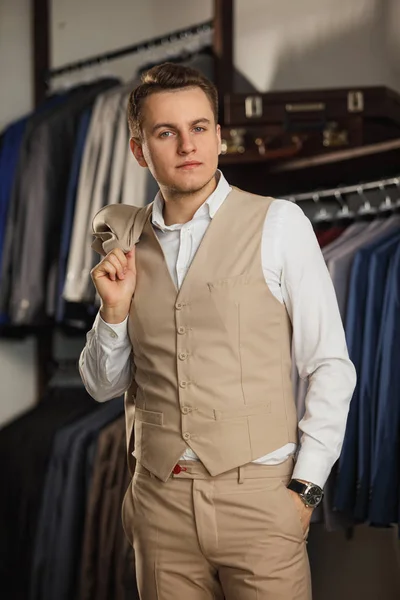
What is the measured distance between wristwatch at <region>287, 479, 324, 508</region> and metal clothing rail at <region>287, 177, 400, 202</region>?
3.45ft

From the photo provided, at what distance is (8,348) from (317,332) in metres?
2.43

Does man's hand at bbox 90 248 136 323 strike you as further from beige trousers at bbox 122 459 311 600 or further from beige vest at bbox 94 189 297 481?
beige trousers at bbox 122 459 311 600

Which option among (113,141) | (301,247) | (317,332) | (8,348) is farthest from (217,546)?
(8,348)

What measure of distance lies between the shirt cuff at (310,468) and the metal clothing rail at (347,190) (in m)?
1.01

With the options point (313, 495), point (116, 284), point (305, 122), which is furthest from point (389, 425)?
point (305, 122)

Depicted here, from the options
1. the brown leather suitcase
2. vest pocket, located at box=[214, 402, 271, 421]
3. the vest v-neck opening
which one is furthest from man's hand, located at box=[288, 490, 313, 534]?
the brown leather suitcase

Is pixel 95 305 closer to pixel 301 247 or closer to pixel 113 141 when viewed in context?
pixel 113 141

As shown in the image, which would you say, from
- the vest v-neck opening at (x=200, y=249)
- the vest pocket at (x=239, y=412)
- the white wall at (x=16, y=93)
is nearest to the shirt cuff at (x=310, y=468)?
the vest pocket at (x=239, y=412)

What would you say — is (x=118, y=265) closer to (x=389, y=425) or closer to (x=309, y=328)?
(x=309, y=328)

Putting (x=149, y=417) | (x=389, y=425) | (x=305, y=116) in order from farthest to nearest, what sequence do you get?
(x=305, y=116), (x=389, y=425), (x=149, y=417)

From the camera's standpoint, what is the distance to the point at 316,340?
5.37ft

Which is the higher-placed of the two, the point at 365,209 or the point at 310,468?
the point at 365,209

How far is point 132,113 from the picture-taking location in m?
1.75

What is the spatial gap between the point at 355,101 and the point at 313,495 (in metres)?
1.37
